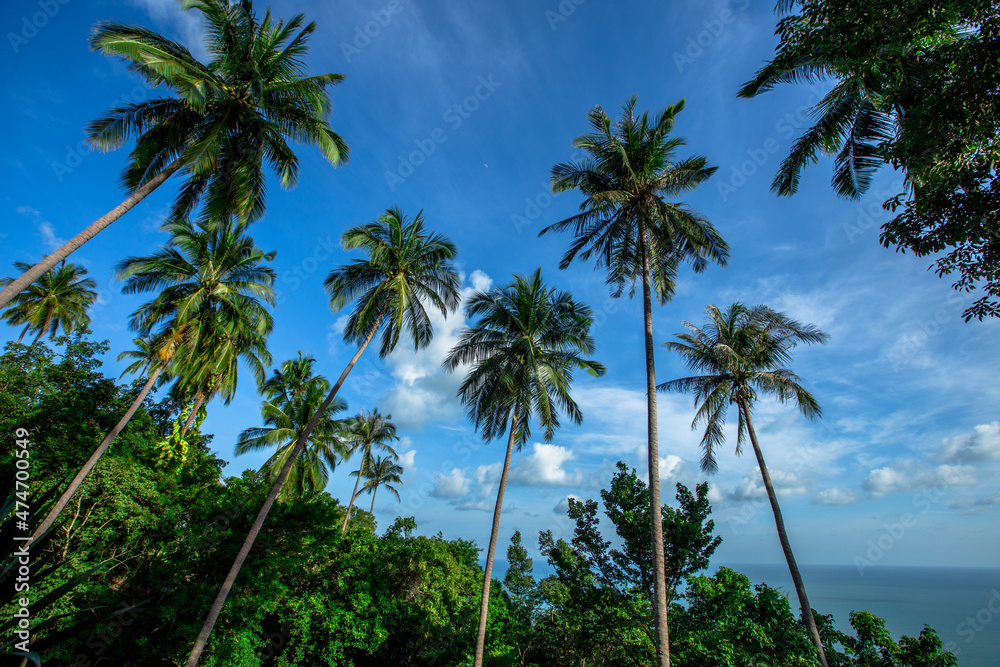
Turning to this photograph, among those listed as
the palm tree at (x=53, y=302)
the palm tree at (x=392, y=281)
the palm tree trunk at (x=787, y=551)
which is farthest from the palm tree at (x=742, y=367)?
the palm tree at (x=53, y=302)

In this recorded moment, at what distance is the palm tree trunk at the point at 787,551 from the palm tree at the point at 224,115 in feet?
56.6

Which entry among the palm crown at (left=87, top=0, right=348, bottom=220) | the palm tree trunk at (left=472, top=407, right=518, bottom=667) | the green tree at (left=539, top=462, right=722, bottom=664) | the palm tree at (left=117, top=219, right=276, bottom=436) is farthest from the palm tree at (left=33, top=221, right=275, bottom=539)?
the green tree at (left=539, top=462, right=722, bottom=664)

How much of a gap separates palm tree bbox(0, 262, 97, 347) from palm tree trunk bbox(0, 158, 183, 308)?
22.3 m

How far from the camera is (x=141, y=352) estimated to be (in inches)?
870

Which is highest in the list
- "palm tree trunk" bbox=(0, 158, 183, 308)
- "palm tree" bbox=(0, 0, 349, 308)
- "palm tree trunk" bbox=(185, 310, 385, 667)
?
"palm tree" bbox=(0, 0, 349, 308)

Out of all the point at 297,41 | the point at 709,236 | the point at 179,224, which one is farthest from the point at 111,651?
the point at 709,236

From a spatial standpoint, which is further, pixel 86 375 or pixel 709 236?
pixel 86 375

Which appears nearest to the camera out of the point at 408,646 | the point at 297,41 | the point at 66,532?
the point at 297,41

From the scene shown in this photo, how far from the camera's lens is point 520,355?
1625 cm

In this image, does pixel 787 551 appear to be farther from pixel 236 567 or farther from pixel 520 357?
pixel 236 567

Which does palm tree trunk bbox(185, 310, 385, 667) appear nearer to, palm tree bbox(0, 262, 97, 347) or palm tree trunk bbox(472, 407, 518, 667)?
palm tree trunk bbox(472, 407, 518, 667)

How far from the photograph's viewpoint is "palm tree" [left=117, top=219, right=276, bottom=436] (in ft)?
53.0

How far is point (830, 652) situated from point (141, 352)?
3186 cm

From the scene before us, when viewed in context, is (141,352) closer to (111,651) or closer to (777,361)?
(111,651)
